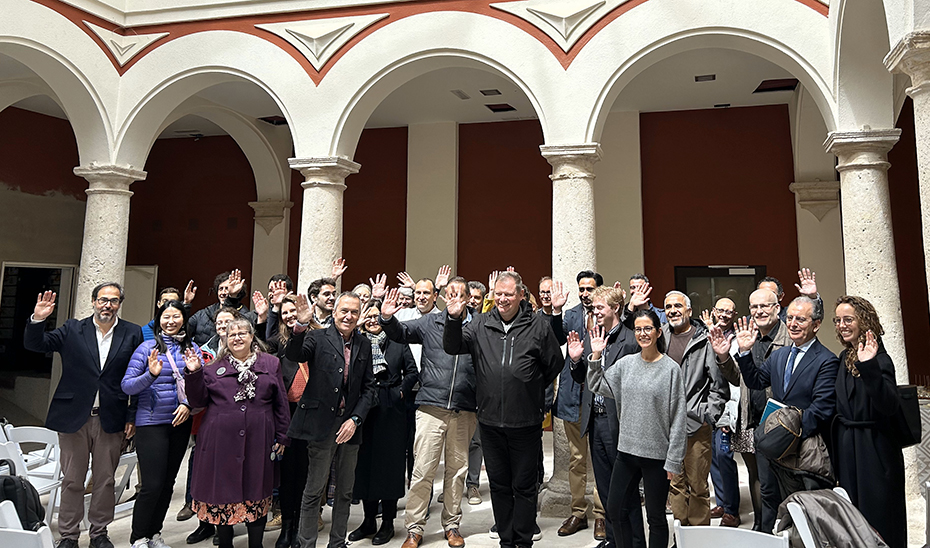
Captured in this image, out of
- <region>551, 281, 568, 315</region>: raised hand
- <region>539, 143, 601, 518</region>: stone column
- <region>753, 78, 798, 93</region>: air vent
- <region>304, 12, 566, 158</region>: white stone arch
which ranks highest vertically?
<region>753, 78, 798, 93</region>: air vent

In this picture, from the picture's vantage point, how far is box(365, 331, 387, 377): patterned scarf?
14.1ft

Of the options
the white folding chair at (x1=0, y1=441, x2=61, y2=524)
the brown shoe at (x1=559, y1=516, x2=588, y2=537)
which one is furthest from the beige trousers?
the white folding chair at (x1=0, y1=441, x2=61, y2=524)

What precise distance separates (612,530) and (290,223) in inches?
313

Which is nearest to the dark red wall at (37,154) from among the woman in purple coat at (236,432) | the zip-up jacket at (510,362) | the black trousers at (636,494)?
the woman in purple coat at (236,432)

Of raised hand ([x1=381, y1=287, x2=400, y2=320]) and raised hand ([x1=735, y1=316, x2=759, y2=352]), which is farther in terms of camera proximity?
raised hand ([x1=381, y1=287, x2=400, y2=320])

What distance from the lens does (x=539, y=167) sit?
927 centimetres

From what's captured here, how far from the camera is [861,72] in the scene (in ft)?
17.1

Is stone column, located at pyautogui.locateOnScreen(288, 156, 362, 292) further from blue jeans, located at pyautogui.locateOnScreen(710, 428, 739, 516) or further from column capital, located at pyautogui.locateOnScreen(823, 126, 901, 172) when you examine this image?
column capital, located at pyautogui.locateOnScreen(823, 126, 901, 172)

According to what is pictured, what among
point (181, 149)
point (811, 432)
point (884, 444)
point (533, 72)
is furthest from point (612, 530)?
point (181, 149)

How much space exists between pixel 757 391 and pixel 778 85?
5339 mm

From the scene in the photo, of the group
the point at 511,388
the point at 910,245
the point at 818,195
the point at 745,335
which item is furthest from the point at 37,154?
the point at 910,245

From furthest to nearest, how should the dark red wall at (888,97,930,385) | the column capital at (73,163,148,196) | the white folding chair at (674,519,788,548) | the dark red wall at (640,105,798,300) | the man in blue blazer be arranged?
the dark red wall at (640,105,798,300), the dark red wall at (888,97,930,385), the column capital at (73,163,148,196), the man in blue blazer, the white folding chair at (674,519,788,548)

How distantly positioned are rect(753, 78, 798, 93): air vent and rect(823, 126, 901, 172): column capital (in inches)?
117

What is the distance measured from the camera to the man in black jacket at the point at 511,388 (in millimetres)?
3668
